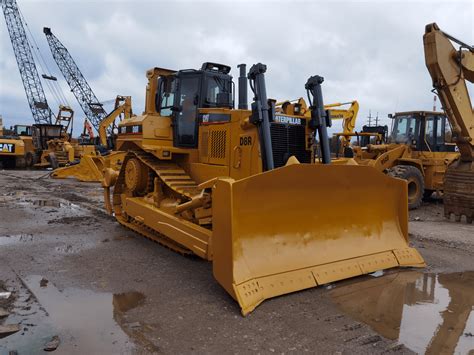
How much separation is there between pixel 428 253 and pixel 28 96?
48.9 metres

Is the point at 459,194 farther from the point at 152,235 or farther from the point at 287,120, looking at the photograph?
the point at 152,235

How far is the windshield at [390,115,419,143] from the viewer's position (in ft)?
39.3

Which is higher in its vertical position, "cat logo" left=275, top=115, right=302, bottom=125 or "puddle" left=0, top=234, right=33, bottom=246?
"cat logo" left=275, top=115, right=302, bottom=125

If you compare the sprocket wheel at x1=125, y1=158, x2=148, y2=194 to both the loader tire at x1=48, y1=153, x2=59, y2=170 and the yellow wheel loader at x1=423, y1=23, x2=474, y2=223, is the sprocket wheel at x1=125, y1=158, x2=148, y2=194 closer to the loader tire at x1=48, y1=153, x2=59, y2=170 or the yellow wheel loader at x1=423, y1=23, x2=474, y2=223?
the yellow wheel loader at x1=423, y1=23, x2=474, y2=223

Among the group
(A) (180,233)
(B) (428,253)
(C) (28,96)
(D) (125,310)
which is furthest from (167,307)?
(C) (28,96)

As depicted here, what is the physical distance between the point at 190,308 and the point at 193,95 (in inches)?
143

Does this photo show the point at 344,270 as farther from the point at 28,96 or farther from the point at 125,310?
the point at 28,96

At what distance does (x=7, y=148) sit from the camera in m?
23.3

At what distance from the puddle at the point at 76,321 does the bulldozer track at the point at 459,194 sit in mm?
7380

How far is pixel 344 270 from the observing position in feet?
15.5

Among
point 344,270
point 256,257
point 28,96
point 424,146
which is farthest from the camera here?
point 28,96

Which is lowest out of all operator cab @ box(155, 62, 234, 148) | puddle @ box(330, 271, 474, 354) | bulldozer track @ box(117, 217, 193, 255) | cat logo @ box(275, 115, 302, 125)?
puddle @ box(330, 271, 474, 354)

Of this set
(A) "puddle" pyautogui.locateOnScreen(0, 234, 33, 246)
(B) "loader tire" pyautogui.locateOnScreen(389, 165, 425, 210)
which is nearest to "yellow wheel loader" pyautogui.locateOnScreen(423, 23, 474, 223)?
(B) "loader tire" pyautogui.locateOnScreen(389, 165, 425, 210)

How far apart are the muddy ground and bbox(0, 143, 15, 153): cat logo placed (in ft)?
62.6
